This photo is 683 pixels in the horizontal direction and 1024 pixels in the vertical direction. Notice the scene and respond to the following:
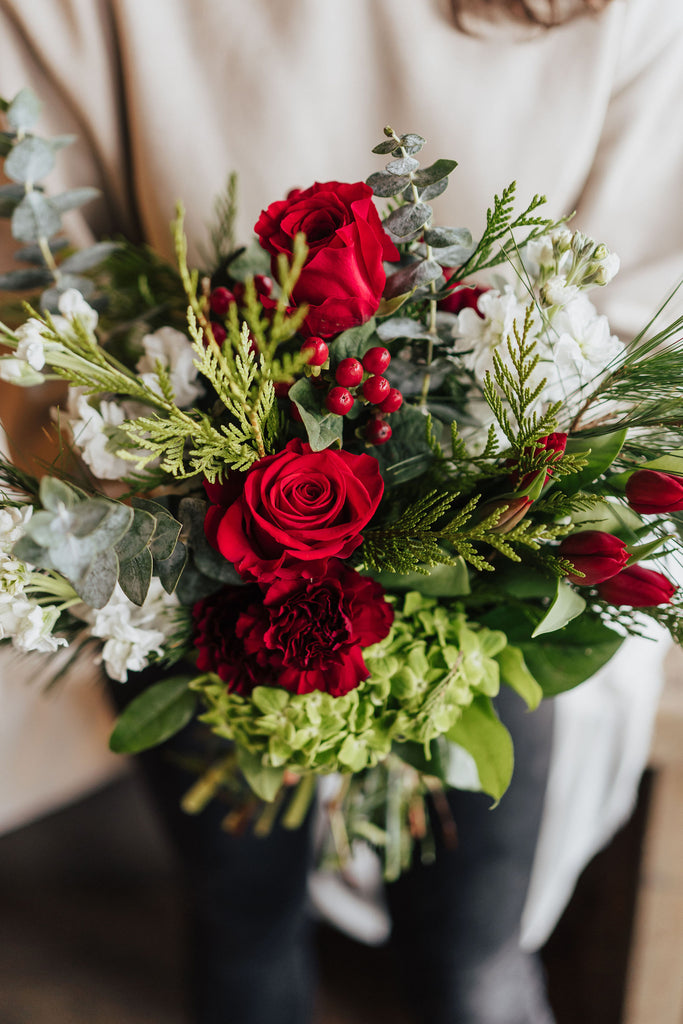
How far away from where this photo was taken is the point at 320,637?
34 cm

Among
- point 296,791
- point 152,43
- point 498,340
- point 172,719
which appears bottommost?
point 296,791

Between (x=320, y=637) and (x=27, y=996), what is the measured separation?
0.95m

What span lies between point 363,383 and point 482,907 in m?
0.61

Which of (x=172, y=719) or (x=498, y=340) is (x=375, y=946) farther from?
(x=498, y=340)

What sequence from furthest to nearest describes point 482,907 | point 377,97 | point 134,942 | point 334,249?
point 134,942 → point 482,907 → point 377,97 → point 334,249

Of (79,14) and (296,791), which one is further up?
(79,14)

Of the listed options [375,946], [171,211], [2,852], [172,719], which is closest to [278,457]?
[172,719]

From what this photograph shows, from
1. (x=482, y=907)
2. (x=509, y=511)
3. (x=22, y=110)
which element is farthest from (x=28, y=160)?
(x=482, y=907)

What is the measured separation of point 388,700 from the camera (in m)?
0.41

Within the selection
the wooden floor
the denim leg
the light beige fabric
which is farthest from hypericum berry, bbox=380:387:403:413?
the wooden floor

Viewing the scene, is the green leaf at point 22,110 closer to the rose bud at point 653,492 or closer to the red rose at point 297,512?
the red rose at point 297,512

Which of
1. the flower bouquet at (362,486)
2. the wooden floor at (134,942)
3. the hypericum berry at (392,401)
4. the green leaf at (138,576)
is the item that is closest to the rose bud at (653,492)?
the flower bouquet at (362,486)

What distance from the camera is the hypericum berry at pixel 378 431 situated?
14.3 inches

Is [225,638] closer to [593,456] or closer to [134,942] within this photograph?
[593,456]
